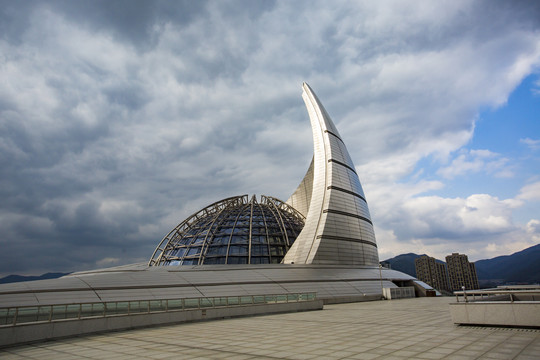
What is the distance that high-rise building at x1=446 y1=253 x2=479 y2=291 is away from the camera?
12838cm

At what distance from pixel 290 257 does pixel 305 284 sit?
7082mm

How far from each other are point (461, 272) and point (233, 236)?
405 ft

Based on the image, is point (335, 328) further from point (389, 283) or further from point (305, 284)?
point (389, 283)

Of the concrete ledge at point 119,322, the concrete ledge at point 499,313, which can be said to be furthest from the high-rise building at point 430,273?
the concrete ledge at point 499,313

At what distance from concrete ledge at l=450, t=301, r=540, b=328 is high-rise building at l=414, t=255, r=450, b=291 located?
13253 centimetres

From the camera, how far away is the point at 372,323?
587 inches

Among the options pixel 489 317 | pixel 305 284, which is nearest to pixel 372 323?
pixel 489 317

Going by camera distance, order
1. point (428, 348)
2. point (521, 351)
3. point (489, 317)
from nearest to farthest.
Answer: point (521, 351) → point (428, 348) → point (489, 317)

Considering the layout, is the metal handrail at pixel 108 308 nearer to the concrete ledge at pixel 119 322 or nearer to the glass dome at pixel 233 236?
the concrete ledge at pixel 119 322

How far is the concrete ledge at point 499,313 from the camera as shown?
1138cm

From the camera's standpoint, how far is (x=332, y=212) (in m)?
38.3

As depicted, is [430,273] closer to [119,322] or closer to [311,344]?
[119,322]

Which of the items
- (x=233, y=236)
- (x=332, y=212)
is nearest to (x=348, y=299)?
(x=332, y=212)

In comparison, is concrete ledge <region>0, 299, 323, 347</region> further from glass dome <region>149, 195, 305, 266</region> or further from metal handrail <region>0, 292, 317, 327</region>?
glass dome <region>149, 195, 305, 266</region>
